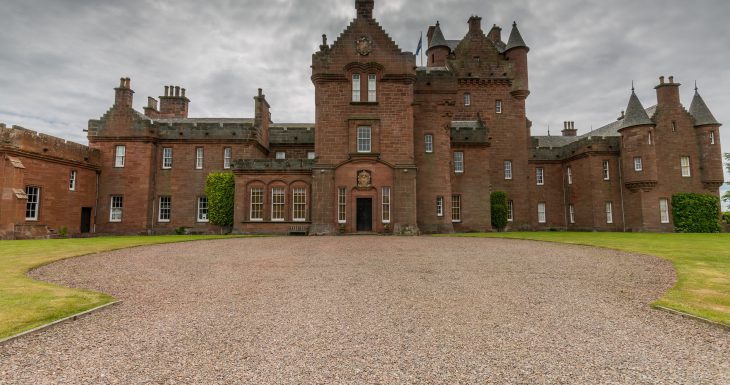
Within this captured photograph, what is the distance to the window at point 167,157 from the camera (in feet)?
105

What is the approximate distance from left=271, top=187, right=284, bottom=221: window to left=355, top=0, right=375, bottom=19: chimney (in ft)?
48.8

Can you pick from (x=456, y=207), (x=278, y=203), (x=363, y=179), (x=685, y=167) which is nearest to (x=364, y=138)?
(x=363, y=179)

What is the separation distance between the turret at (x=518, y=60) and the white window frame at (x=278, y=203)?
23751 mm

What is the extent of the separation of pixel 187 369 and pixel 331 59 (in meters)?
26.5

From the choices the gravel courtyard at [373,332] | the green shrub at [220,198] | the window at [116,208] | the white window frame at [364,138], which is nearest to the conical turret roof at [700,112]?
the white window frame at [364,138]

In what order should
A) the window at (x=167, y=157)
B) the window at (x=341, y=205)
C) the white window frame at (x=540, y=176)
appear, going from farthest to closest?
1. the white window frame at (x=540, y=176)
2. the window at (x=167, y=157)
3. the window at (x=341, y=205)

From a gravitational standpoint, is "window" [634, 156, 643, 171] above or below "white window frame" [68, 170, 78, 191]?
above

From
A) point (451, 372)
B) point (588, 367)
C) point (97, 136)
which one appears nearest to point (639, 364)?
point (588, 367)

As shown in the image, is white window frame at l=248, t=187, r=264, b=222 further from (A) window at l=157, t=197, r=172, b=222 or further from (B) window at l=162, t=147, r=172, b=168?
(B) window at l=162, t=147, r=172, b=168

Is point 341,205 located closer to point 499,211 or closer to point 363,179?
point 363,179

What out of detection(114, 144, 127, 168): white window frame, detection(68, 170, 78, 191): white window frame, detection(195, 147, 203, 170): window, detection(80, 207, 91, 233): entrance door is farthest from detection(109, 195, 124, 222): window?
detection(195, 147, 203, 170): window

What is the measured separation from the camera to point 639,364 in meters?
4.57

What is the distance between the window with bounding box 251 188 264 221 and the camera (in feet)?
93.6

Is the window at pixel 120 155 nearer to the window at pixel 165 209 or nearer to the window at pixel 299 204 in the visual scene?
the window at pixel 165 209
